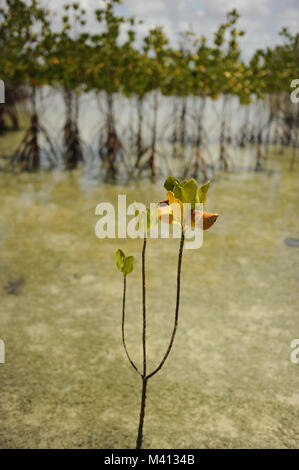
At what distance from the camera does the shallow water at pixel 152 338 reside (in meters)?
1.83

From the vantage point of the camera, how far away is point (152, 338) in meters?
2.46

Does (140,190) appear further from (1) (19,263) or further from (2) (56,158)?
(1) (19,263)

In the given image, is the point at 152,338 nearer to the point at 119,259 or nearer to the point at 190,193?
the point at 119,259

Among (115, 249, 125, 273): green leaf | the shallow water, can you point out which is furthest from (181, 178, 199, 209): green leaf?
the shallow water

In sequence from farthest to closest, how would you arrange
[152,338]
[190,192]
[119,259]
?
[152,338] < [119,259] < [190,192]

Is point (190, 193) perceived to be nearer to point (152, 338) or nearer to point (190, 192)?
point (190, 192)

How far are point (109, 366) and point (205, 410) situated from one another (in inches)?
20.4

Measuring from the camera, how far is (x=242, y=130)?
33.2ft

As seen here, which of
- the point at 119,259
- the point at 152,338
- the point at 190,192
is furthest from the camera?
the point at 152,338

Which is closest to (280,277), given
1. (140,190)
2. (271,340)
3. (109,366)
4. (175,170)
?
(271,340)

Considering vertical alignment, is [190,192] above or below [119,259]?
above

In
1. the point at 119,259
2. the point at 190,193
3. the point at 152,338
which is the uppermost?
the point at 190,193

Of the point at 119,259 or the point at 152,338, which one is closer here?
the point at 119,259

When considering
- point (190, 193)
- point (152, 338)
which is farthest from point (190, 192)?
point (152, 338)
